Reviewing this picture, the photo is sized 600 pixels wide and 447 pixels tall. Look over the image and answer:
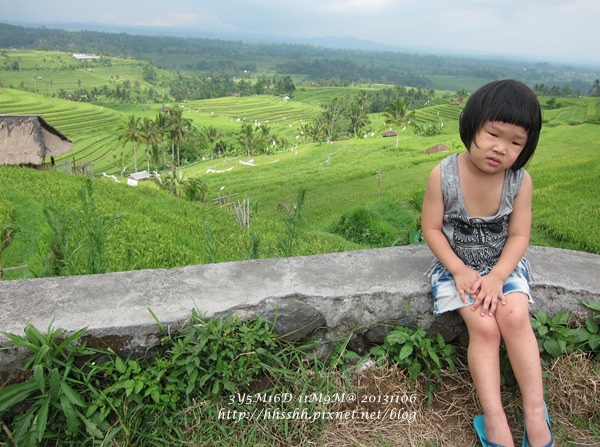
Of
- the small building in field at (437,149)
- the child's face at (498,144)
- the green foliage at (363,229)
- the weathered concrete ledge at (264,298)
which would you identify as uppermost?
the child's face at (498,144)

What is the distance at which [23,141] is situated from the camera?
15.4 meters

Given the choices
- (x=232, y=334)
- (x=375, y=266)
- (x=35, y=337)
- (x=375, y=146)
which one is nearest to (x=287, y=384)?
(x=232, y=334)

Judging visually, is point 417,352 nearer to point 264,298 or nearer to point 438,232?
point 438,232

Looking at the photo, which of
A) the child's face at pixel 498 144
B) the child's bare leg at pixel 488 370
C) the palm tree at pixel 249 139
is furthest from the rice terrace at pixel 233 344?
the palm tree at pixel 249 139

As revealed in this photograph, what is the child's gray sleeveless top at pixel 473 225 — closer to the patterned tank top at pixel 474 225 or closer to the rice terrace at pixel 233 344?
the patterned tank top at pixel 474 225

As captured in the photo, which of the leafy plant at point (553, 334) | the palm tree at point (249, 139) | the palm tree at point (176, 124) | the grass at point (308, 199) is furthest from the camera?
the palm tree at point (249, 139)

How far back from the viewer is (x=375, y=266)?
2.18 metres

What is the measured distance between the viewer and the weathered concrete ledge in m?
1.69

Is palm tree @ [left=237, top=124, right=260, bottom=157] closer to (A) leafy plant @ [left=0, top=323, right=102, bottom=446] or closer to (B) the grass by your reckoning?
(B) the grass

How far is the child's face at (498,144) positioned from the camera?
180cm

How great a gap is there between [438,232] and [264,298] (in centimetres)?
81

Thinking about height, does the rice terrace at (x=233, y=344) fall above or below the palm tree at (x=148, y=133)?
above

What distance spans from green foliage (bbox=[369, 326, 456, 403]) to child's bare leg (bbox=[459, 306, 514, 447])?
0.17m

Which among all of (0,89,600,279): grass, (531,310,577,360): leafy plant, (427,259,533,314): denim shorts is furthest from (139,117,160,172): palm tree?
(531,310,577,360): leafy plant
